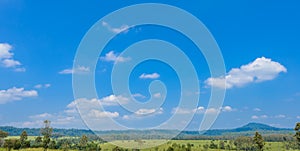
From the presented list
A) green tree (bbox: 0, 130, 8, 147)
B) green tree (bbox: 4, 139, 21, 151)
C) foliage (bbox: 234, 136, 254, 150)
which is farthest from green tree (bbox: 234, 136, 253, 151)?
green tree (bbox: 0, 130, 8, 147)

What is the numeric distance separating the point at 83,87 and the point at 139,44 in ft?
11.4

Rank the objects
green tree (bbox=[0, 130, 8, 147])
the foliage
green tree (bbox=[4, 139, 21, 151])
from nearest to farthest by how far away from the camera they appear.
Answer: green tree (bbox=[0, 130, 8, 147]), green tree (bbox=[4, 139, 21, 151]), the foliage

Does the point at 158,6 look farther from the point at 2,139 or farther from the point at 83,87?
the point at 2,139

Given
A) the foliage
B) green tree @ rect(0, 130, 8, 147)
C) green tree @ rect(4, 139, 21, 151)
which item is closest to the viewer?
green tree @ rect(0, 130, 8, 147)

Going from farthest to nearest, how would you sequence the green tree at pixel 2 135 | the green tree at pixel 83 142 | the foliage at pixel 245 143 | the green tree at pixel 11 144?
1. the foliage at pixel 245 143
2. the green tree at pixel 83 142
3. the green tree at pixel 11 144
4. the green tree at pixel 2 135

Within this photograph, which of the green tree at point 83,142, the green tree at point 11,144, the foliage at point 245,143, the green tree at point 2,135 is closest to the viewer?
the green tree at point 2,135

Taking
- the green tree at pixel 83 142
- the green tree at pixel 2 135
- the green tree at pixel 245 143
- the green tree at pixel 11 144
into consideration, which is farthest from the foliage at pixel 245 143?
→ the green tree at pixel 2 135

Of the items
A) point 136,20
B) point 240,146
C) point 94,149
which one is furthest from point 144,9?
point 240,146

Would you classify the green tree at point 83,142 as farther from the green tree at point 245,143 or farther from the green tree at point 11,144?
the green tree at point 245,143

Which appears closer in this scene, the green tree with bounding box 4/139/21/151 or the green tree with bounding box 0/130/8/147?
the green tree with bounding box 0/130/8/147

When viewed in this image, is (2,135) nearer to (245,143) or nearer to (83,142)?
(83,142)

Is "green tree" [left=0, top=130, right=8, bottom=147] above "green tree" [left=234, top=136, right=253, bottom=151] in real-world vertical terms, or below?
above

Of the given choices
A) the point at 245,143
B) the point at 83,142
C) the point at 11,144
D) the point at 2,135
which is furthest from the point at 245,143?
the point at 2,135

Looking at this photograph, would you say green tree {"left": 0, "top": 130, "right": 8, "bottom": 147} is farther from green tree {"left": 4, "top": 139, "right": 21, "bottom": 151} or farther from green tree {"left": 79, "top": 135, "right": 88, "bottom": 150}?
green tree {"left": 79, "top": 135, "right": 88, "bottom": 150}
